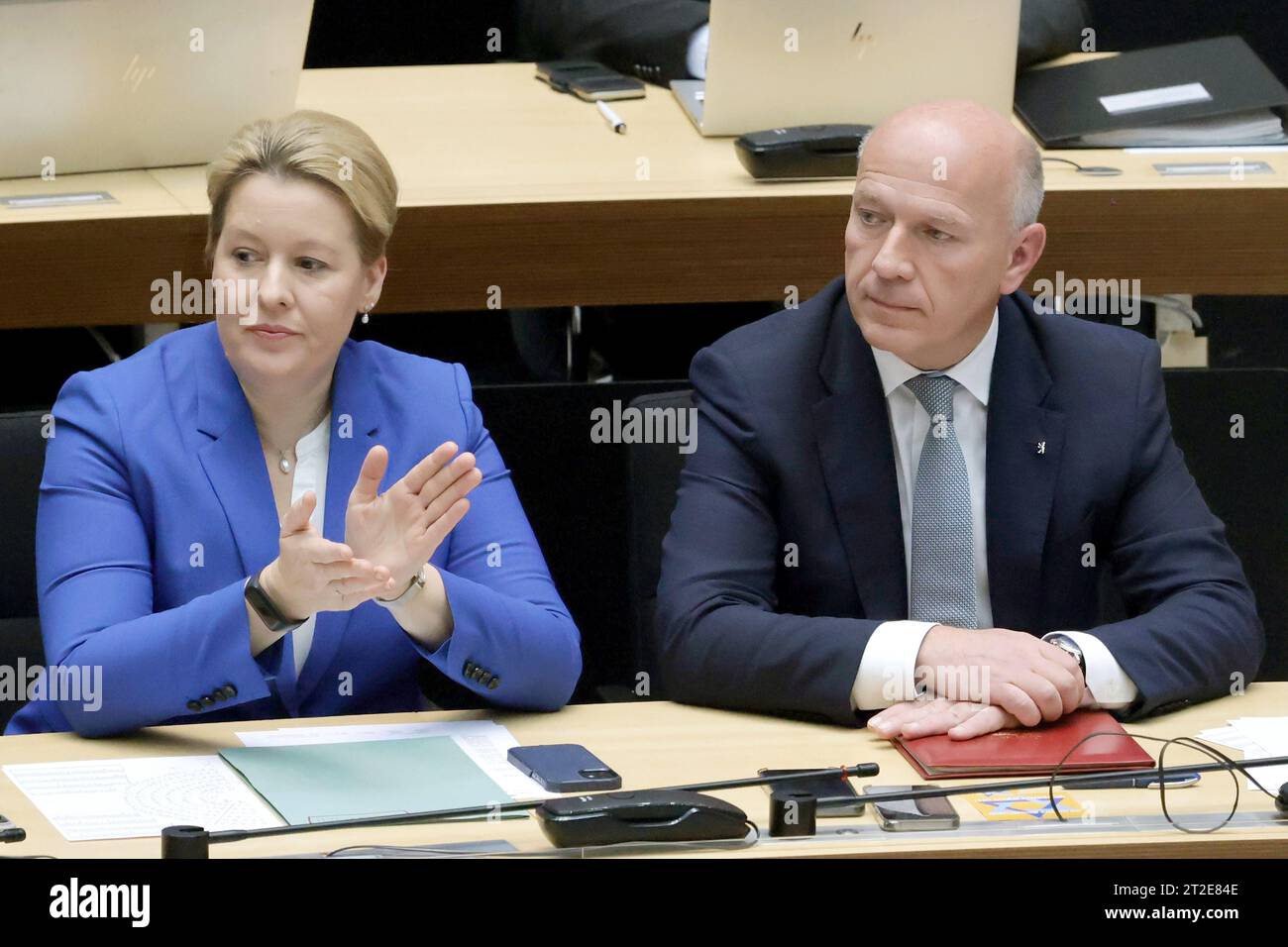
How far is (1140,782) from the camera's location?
7.14 ft

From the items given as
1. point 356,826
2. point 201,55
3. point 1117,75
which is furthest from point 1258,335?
point 356,826

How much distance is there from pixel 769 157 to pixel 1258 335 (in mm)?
2283

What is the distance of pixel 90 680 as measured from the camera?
2.30 metres

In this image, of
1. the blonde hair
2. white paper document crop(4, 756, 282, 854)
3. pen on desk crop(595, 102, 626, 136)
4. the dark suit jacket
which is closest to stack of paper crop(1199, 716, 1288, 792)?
white paper document crop(4, 756, 282, 854)

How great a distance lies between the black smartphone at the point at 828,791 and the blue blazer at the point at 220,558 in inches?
15.9

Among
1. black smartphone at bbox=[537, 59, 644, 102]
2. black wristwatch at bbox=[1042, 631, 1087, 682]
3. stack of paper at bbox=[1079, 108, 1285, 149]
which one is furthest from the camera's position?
black smartphone at bbox=[537, 59, 644, 102]

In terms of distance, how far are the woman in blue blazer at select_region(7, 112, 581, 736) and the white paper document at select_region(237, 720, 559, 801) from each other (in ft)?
0.17

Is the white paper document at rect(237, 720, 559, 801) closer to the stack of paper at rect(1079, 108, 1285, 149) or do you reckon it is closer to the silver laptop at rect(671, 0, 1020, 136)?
the silver laptop at rect(671, 0, 1020, 136)

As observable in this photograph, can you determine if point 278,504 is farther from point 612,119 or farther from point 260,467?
point 612,119

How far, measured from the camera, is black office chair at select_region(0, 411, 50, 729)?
8.77ft

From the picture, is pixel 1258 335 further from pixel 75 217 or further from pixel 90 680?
pixel 90 680
